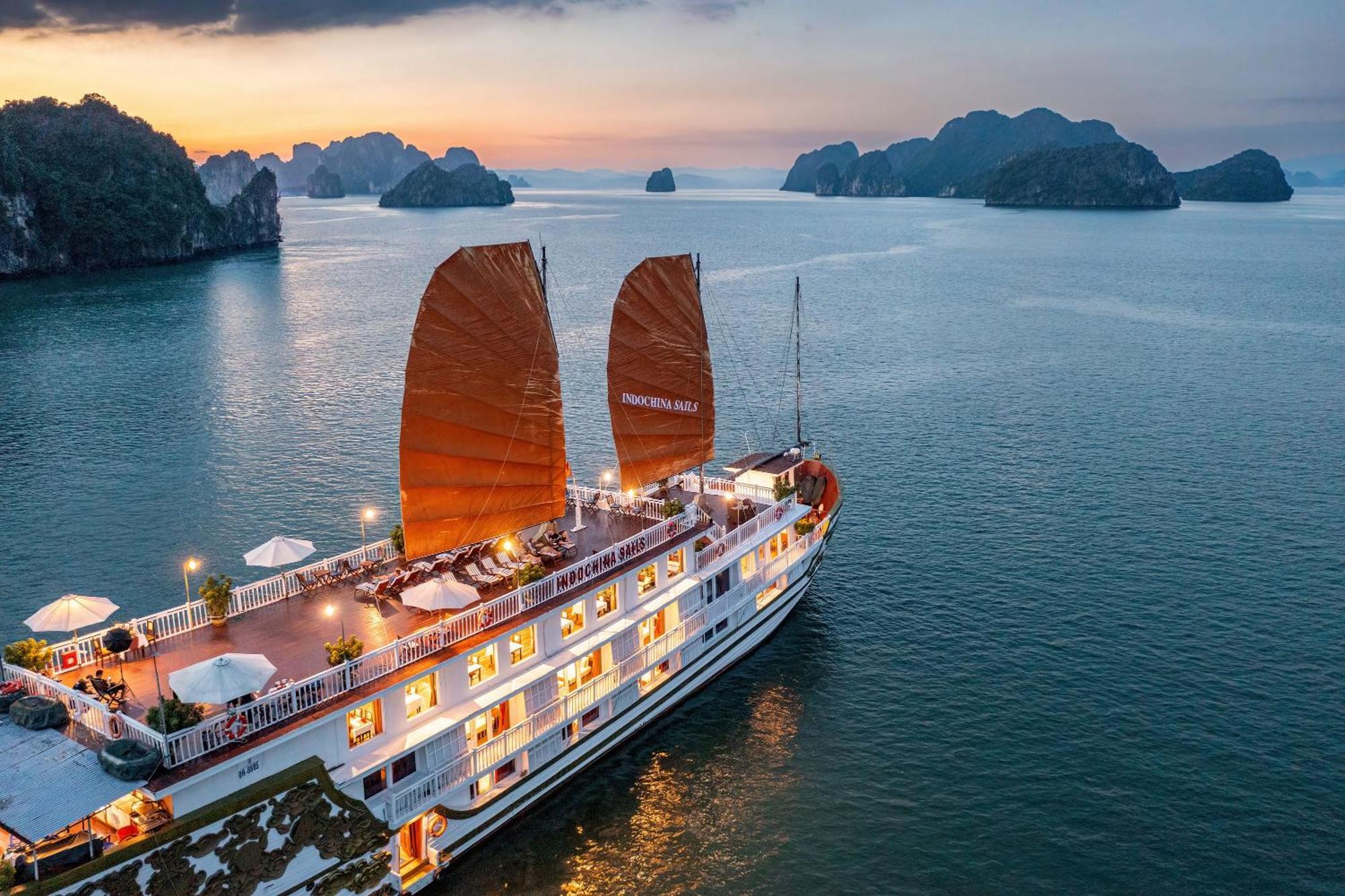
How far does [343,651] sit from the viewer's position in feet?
70.2

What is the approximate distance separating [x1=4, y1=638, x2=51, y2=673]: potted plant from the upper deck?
1.51 feet

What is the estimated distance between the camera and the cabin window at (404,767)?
22.0 meters

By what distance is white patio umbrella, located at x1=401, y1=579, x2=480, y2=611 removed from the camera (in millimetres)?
23750

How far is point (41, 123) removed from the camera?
169250 mm

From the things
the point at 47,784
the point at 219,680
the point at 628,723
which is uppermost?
the point at 219,680

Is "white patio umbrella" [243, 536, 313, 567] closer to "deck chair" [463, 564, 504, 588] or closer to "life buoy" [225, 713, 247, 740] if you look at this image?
"deck chair" [463, 564, 504, 588]

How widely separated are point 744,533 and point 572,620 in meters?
9.11

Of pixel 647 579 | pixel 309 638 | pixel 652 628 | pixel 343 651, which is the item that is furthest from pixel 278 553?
pixel 652 628

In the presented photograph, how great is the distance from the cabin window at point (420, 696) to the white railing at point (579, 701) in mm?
1440

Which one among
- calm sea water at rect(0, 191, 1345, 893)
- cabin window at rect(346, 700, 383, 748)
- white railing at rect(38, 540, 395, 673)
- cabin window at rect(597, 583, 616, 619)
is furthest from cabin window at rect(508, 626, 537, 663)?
white railing at rect(38, 540, 395, 673)

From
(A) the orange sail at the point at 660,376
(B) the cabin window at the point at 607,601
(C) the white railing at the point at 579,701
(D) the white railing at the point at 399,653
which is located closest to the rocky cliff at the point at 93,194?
(A) the orange sail at the point at 660,376

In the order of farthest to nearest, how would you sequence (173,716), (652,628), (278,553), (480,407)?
1. (652,628)
2. (480,407)
3. (278,553)
4. (173,716)

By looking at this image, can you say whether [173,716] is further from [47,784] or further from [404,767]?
[404,767]

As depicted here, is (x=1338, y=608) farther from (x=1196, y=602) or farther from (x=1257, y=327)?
(x=1257, y=327)
